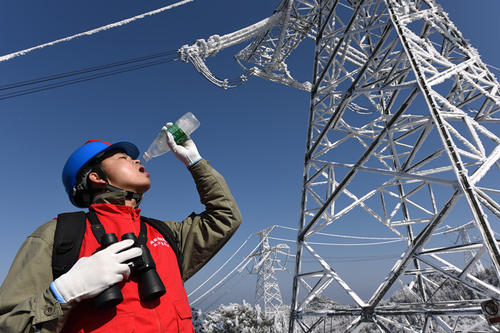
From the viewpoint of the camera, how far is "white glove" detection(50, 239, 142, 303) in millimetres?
1357

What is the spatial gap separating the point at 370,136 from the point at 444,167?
5.95 feet

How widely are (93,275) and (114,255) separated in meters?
0.13

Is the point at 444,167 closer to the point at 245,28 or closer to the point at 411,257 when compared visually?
the point at 411,257

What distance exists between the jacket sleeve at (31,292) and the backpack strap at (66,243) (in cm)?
4

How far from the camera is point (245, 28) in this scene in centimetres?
820

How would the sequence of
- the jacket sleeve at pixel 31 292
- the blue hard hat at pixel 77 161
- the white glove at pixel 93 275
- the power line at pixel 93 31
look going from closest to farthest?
the jacket sleeve at pixel 31 292 → the white glove at pixel 93 275 → the blue hard hat at pixel 77 161 → the power line at pixel 93 31

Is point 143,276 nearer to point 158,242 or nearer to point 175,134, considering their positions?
point 158,242

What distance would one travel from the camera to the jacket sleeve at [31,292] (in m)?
1.26

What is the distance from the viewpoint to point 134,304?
156 centimetres

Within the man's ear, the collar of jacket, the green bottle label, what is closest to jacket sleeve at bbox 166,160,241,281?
the green bottle label

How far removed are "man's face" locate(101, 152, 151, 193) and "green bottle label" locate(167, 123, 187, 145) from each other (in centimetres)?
44

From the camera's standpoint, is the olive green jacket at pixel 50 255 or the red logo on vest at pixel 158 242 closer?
the olive green jacket at pixel 50 255

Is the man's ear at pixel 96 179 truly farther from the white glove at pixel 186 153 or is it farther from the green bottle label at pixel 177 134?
the green bottle label at pixel 177 134

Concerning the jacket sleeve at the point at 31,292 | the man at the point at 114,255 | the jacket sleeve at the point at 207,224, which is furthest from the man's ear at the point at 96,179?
the jacket sleeve at the point at 207,224
